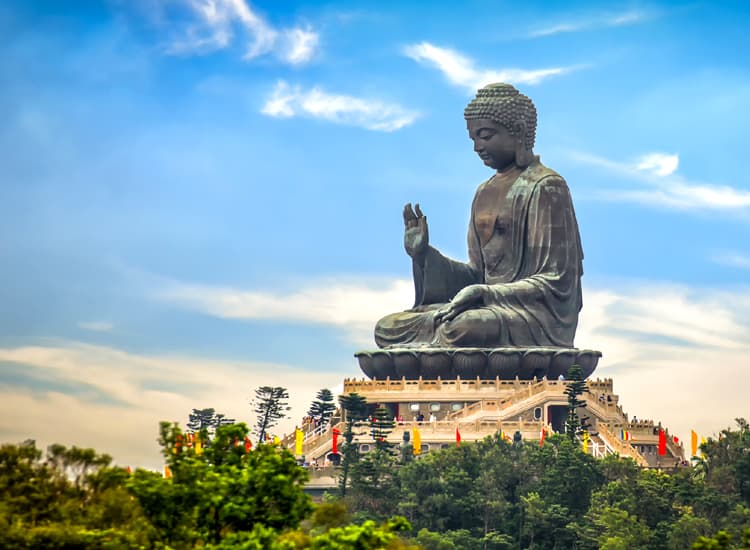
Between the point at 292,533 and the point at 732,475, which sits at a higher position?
the point at 732,475

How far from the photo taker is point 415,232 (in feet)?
168

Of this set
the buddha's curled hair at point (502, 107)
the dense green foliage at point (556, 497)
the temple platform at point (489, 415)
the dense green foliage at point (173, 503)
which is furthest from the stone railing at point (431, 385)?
the dense green foliage at point (173, 503)

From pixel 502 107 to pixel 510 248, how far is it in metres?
3.50

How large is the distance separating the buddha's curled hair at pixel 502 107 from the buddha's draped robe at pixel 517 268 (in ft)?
4.60

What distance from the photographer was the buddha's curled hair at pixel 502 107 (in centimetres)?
5175

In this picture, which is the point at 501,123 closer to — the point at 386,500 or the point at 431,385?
the point at 431,385

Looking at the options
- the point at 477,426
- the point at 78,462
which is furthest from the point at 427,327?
the point at 78,462

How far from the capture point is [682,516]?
38375 millimetres

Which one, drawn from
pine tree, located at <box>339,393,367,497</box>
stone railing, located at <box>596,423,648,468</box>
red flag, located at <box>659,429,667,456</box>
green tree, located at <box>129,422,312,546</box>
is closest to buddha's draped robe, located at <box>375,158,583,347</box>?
pine tree, located at <box>339,393,367,497</box>

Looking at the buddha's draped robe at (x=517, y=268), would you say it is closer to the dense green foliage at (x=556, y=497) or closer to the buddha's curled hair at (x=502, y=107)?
the buddha's curled hair at (x=502, y=107)

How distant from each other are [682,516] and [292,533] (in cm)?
1484

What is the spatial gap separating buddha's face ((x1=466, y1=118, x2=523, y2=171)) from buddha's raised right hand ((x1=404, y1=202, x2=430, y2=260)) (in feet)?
8.38

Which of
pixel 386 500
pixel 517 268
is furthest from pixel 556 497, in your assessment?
pixel 517 268

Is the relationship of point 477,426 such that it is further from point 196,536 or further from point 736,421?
point 196,536
